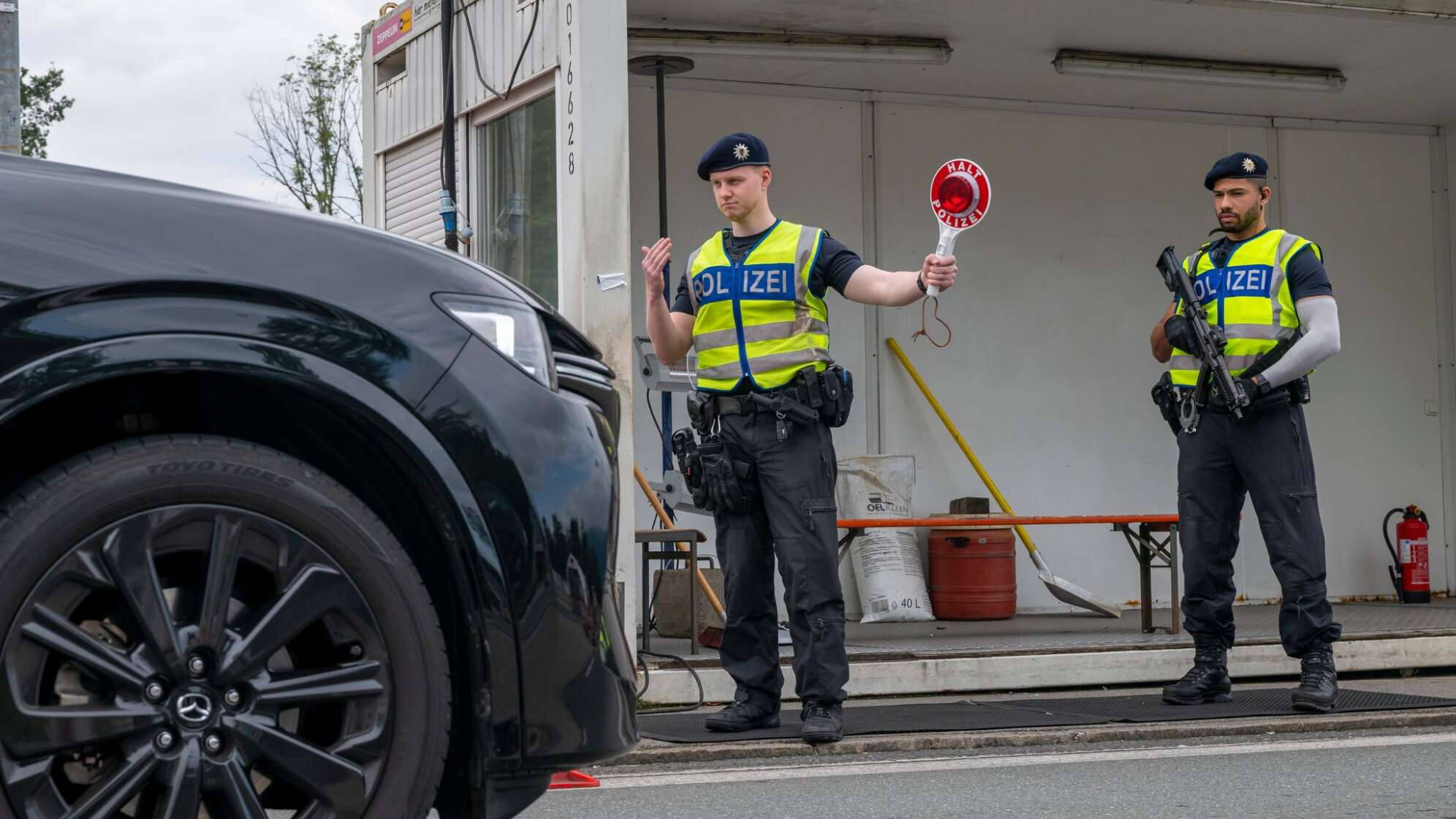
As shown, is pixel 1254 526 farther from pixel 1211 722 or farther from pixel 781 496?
pixel 781 496

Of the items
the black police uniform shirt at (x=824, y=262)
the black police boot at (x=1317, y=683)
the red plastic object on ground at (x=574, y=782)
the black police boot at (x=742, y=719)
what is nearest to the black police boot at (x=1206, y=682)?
the black police boot at (x=1317, y=683)

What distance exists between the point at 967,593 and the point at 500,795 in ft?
23.7

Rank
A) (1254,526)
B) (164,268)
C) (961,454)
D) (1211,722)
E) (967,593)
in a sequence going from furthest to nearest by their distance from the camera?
(1254,526)
(961,454)
(967,593)
(1211,722)
(164,268)

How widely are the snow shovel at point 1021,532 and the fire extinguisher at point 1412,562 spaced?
223 cm

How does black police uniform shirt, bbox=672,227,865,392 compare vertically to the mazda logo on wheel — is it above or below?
above

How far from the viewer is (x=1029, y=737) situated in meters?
5.66

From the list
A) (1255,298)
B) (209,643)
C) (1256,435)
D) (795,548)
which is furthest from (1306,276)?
(209,643)

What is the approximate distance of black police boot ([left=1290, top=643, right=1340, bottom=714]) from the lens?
6195 millimetres

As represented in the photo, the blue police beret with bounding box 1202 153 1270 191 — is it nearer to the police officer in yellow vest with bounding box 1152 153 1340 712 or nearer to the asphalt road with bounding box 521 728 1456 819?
the police officer in yellow vest with bounding box 1152 153 1340 712

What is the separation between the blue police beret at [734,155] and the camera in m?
5.55

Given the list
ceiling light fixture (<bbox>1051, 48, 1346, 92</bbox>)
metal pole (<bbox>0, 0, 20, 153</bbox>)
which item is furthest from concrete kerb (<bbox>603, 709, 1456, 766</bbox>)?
ceiling light fixture (<bbox>1051, 48, 1346, 92</bbox>)

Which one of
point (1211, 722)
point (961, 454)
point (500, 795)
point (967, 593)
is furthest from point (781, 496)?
point (961, 454)

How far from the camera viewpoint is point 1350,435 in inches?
440

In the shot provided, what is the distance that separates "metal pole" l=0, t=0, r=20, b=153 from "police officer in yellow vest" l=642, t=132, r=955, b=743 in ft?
7.88
